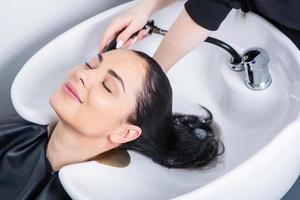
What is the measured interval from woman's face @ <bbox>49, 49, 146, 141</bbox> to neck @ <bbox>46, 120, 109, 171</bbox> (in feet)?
0.14

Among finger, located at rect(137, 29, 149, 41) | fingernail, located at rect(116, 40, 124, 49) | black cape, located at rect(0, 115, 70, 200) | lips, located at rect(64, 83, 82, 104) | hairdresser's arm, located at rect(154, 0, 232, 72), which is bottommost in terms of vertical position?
black cape, located at rect(0, 115, 70, 200)

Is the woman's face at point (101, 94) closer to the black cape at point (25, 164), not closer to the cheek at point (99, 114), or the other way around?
the cheek at point (99, 114)

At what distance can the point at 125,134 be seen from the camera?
967mm

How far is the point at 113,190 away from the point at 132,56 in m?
0.30

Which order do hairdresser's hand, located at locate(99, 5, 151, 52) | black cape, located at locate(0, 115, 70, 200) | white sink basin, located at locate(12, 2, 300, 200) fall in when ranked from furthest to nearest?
hairdresser's hand, located at locate(99, 5, 151, 52)
black cape, located at locate(0, 115, 70, 200)
white sink basin, located at locate(12, 2, 300, 200)

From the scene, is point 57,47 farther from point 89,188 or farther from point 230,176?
point 230,176

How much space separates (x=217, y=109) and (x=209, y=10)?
33cm

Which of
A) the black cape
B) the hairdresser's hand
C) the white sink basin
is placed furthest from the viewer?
the hairdresser's hand

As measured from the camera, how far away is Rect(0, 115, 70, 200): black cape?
40.3 inches

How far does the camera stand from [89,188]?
95 centimetres

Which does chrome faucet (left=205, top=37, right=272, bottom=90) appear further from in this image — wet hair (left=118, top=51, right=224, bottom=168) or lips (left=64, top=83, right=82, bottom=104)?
lips (left=64, top=83, right=82, bottom=104)

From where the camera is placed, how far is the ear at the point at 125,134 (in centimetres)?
96

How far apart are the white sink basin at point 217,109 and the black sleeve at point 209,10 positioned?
6.3 inches

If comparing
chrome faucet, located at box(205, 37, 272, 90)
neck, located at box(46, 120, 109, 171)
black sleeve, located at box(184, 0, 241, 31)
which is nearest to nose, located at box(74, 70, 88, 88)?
neck, located at box(46, 120, 109, 171)
